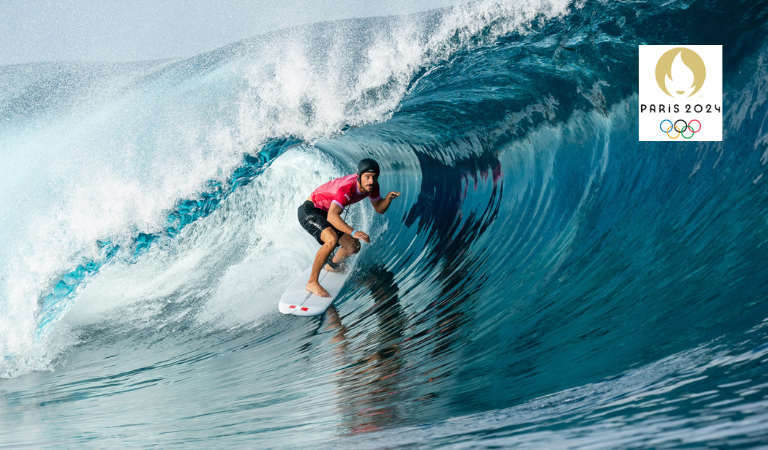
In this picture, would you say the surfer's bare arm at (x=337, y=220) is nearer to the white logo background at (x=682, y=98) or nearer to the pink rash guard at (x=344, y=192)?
the pink rash guard at (x=344, y=192)

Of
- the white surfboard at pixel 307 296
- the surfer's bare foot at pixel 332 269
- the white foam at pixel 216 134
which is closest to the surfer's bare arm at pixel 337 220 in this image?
the white surfboard at pixel 307 296

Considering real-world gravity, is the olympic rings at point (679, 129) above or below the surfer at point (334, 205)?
above

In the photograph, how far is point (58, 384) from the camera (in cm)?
404

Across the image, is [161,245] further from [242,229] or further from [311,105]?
[311,105]

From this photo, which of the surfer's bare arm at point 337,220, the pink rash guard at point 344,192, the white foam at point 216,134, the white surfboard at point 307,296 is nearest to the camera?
A: the surfer's bare arm at point 337,220

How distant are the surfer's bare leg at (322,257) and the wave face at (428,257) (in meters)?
0.21

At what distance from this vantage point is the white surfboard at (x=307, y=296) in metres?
4.37

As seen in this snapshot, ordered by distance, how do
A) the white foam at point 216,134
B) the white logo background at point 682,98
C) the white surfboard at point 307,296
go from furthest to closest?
the white foam at point 216,134 < the white surfboard at point 307,296 < the white logo background at point 682,98

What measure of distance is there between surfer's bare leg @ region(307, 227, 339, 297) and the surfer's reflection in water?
197 millimetres

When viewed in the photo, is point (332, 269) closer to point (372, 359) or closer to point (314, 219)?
point (314, 219)

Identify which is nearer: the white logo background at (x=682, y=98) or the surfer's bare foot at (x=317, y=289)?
the white logo background at (x=682, y=98)

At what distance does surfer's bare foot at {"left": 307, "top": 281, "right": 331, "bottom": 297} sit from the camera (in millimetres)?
4457

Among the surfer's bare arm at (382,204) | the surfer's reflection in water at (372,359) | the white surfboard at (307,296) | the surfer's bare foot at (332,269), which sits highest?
the surfer's bare arm at (382,204)

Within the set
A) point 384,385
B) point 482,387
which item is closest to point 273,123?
point 384,385
